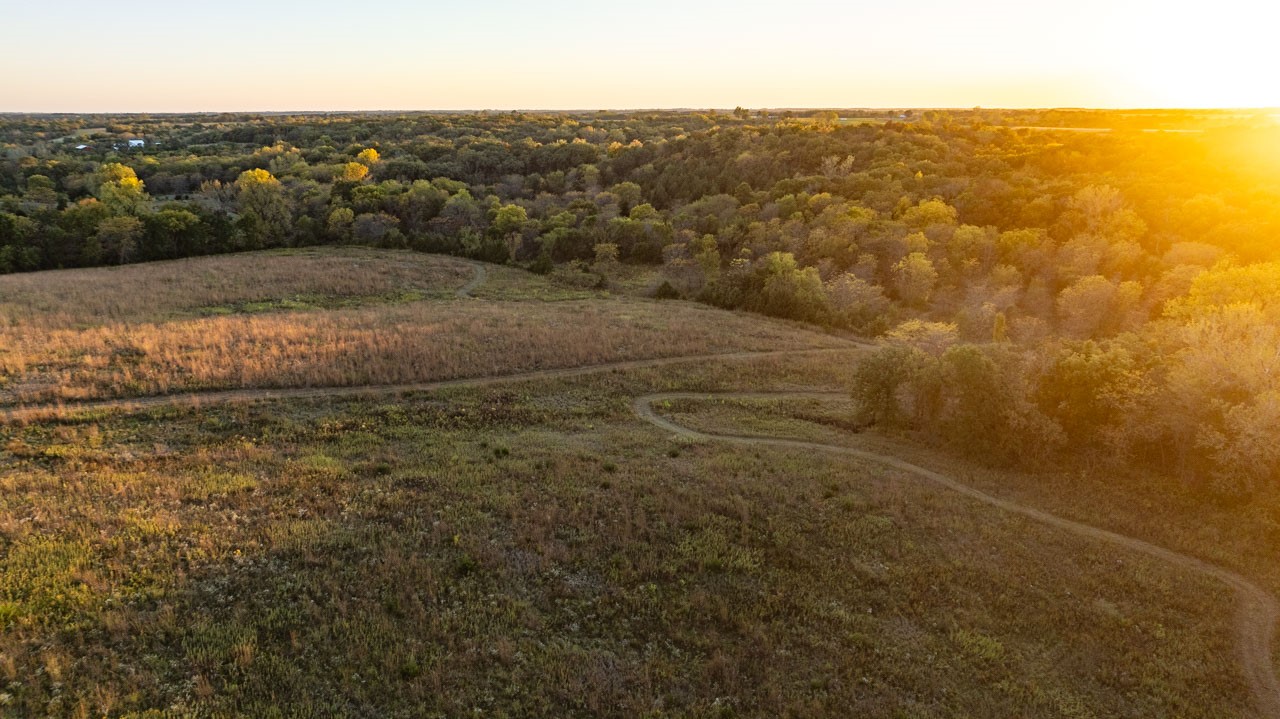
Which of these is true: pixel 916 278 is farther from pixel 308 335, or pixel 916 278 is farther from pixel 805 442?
pixel 308 335

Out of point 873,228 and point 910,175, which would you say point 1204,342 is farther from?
point 910,175

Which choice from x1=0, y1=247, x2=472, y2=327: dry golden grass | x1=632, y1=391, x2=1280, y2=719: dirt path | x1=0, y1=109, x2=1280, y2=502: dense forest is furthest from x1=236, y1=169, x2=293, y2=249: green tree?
x1=632, y1=391, x2=1280, y2=719: dirt path

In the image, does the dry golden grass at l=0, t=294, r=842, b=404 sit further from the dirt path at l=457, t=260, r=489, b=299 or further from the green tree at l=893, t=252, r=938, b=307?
the green tree at l=893, t=252, r=938, b=307

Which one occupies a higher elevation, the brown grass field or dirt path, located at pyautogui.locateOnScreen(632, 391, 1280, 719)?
the brown grass field

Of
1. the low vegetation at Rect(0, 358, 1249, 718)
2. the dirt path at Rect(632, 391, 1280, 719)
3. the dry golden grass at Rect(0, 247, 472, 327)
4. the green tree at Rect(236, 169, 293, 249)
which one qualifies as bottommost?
the dirt path at Rect(632, 391, 1280, 719)

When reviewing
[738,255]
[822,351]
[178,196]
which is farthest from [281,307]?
[178,196]

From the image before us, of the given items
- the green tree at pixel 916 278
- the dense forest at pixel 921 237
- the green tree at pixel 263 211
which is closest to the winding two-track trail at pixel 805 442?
the dense forest at pixel 921 237

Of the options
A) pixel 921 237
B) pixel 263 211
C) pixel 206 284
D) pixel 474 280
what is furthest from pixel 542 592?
pixel 263 211
